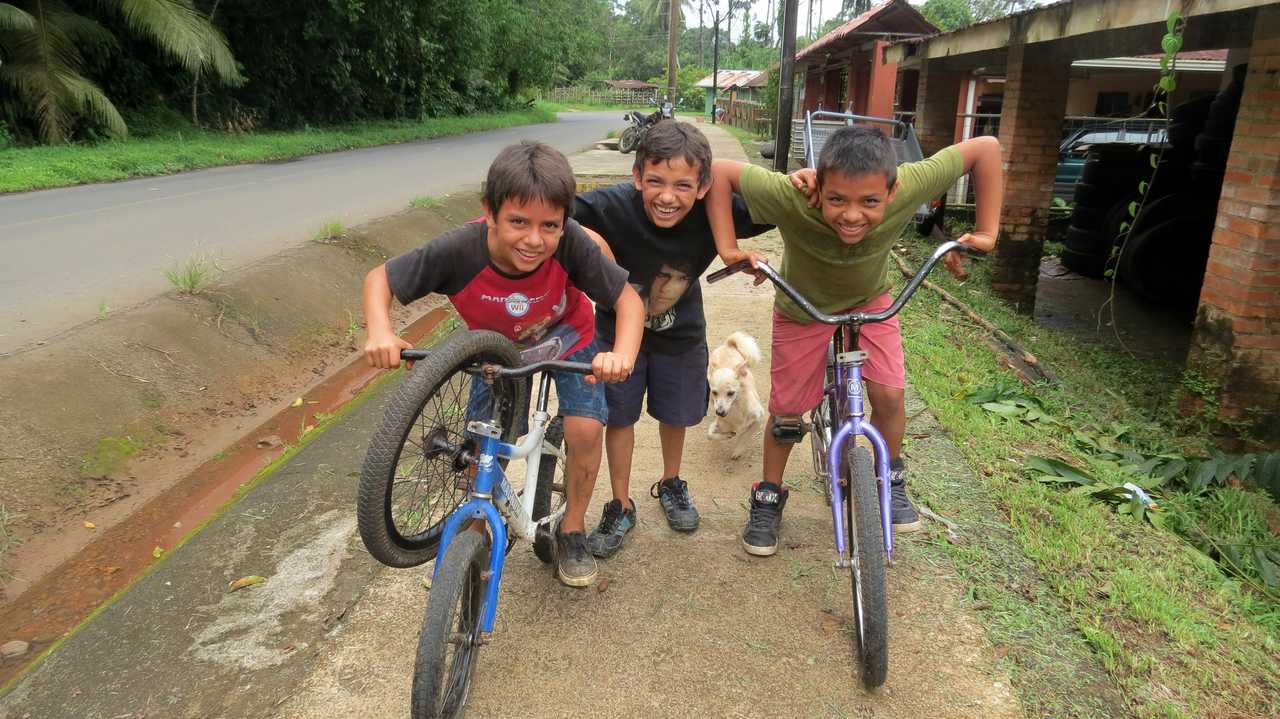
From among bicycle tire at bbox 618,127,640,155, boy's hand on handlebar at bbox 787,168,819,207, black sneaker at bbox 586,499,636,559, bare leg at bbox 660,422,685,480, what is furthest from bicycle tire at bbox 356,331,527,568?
bicycle tire at bbox 618,127,640,155

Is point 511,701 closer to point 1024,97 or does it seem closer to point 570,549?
point 570,549

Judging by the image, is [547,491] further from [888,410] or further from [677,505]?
[888,410]

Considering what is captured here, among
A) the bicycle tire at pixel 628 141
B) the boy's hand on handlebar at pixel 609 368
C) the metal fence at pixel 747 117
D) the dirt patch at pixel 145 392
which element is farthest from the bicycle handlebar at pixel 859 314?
the metal fence at pixel 747 117

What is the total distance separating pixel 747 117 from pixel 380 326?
120ft

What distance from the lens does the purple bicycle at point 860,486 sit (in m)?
2.41

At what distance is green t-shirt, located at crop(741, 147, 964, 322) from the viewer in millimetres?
2873

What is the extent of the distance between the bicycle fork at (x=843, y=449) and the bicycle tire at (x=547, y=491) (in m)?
0.93

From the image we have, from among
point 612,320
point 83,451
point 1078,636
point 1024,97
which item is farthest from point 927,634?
point 1024,97

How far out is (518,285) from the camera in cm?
255

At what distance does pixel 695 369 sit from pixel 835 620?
3.50 ft

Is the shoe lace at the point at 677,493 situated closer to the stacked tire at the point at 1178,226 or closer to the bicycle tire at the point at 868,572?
the bicycle tire at the point at 868,572

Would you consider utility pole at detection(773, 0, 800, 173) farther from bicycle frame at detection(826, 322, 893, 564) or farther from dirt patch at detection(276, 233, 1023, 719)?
bicycle frame at detection(826, 322, 893, 564)

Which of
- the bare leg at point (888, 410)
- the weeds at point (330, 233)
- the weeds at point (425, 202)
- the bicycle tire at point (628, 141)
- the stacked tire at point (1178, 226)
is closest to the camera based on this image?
the bare leg at point (888, 410)

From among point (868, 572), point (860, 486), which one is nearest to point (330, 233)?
point (860, 486)
